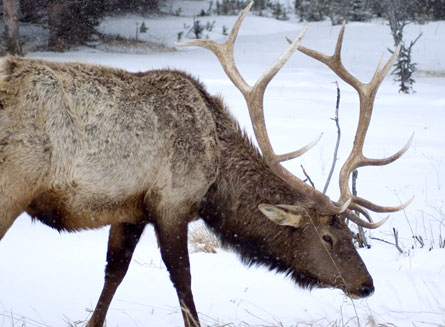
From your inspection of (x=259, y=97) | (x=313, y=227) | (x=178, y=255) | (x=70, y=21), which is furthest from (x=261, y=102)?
(x=70, y=21)

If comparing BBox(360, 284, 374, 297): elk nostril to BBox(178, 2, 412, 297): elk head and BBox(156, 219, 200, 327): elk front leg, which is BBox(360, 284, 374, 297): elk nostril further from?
BBox(156, 219, 200, 327): elk front leg

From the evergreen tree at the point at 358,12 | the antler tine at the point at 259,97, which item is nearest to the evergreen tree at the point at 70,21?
the evergreen tree at the point at 358,12

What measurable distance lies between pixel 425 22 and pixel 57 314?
81.4 ft

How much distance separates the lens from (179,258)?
166 inches

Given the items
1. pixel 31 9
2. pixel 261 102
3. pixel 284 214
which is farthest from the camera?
pixel 31 9

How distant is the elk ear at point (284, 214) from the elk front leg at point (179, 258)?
480mm

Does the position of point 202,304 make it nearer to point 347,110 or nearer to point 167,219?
point 167,219

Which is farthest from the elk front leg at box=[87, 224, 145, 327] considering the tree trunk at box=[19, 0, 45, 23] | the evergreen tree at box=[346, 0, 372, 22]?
the evergreen tree at box=[346, 0, 372, 22]

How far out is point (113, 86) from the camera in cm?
420

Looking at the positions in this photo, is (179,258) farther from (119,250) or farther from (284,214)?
(284,214)

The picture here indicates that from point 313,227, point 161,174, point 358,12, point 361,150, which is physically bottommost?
point 358,12

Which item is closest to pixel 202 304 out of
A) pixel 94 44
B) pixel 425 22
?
pixel 94 44

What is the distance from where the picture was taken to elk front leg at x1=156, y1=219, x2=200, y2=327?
4.13 metres

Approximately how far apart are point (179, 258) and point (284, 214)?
66 centimetres
